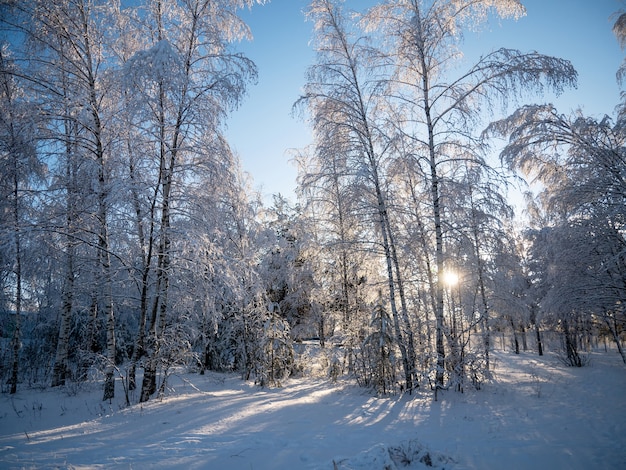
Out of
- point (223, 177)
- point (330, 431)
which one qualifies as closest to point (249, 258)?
point (223, 177)

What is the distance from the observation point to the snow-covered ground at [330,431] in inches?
142

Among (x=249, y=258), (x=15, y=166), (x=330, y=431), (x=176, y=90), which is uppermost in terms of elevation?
(x=176, y=90)

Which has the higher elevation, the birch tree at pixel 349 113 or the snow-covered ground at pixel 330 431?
the birch tree at pixel 349 113

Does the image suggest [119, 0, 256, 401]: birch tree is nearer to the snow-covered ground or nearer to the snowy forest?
the snowy forest

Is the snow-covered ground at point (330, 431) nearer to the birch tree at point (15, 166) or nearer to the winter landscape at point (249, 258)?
the winter landscape at point (249, 258)

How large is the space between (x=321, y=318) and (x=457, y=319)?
6.62 meters

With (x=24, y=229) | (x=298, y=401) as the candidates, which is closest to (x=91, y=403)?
(x=24, y=229)

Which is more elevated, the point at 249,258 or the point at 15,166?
the point at 15,166

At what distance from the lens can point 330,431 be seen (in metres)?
4.63

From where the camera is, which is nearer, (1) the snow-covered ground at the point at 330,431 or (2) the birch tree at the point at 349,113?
(1) the snow-covered ground at the point at 330,431

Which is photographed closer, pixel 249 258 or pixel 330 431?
pixel 330 431

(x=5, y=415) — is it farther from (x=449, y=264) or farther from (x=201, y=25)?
(x=449, y=264)

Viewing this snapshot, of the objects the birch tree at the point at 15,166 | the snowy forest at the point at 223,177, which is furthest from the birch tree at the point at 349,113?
the birch tree at the point at 15,166

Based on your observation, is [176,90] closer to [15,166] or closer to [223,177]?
[223,177]
